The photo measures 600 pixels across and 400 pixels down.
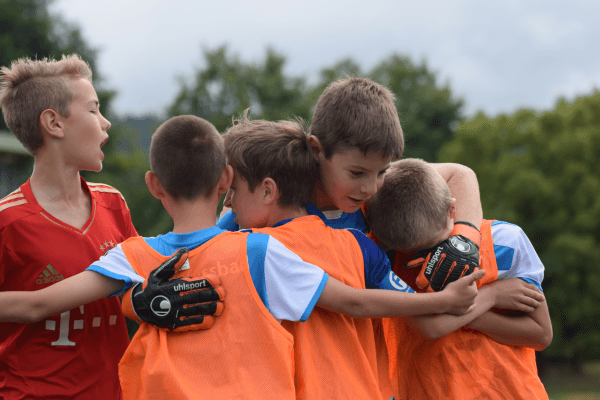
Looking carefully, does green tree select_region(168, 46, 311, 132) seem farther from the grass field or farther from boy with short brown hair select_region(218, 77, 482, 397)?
boy with short brown hair select_region(218, 77, 482, 397)

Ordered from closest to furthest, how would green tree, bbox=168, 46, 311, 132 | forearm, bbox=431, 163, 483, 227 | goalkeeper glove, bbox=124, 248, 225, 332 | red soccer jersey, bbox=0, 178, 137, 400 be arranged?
goalkeeper glove, bbox=124, 248, 225, 332 → red soccer jersey, bbox=0, 178, 137, 400 → forearm, bbox=431, 163, 483, 227 → green tree, bbox=168, 46, 311, 132

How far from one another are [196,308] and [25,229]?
1.01m

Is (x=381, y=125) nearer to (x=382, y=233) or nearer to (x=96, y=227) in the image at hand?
(x=382, y=233)

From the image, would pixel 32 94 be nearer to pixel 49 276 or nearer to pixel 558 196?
pixel 49 276

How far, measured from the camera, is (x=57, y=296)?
2.15 meters

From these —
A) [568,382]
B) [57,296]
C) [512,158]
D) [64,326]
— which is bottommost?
[568,382]

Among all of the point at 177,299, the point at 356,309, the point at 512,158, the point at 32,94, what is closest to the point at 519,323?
the point at 356,309

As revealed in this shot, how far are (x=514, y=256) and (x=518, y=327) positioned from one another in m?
0.34

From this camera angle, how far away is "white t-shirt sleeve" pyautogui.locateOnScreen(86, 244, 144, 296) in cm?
215

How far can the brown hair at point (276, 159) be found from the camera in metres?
2.45

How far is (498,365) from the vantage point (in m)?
2.66

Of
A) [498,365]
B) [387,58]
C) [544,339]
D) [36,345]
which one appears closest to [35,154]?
[36,345]

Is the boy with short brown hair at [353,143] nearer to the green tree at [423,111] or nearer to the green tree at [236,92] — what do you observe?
the green tree at [236,92]

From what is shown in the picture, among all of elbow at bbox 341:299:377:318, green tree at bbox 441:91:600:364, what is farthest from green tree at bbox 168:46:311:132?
elbow at bbox 341:299:377:318
